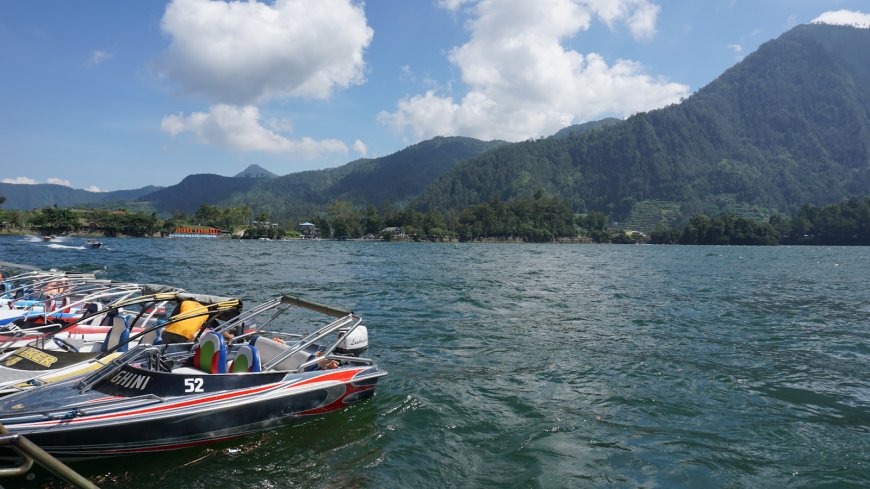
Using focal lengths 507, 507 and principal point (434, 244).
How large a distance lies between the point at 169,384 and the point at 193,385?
46cm

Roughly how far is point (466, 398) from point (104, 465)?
29.0 ft

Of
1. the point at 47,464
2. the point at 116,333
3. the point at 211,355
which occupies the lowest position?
the point at 116,333

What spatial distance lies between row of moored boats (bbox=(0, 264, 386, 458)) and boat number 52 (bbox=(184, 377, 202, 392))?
0.06 feet

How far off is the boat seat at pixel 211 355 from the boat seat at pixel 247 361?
0.38 meters

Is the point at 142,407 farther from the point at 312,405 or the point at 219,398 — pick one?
the point at 312,405

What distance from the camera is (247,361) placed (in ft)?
39.3

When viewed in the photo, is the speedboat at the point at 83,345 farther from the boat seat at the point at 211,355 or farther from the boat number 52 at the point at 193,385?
the boat number 52 at the point at 193,385

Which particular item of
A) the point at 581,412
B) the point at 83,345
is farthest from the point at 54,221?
the point at 581,412

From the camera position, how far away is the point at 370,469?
417 inches

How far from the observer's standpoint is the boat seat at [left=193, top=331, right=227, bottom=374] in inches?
460

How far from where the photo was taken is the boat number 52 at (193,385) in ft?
35.1

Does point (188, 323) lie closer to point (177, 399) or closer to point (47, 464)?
point (177, 399)

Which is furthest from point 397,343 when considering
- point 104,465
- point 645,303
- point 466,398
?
point 645,303

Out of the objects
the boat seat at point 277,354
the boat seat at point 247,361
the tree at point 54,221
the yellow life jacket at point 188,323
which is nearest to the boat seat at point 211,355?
the boat seat at point 247,361
